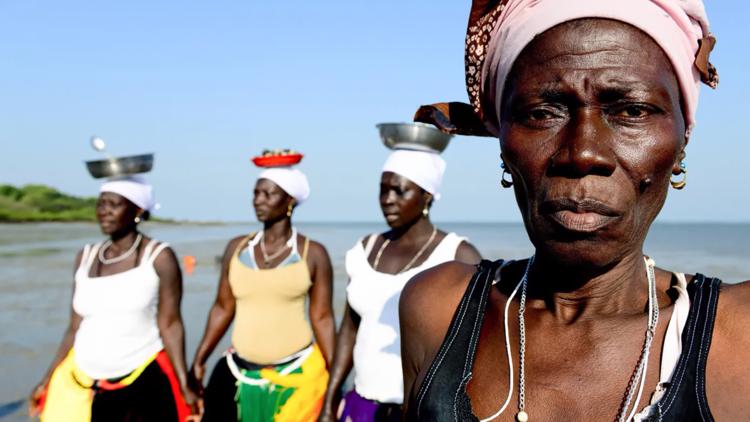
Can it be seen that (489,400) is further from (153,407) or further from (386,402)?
(153,407)

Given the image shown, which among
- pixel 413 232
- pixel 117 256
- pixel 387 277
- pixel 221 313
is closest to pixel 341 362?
pixel 387 277

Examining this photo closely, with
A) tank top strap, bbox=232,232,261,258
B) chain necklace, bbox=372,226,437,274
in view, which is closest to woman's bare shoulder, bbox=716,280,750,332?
chain necklace, bbox=372,226,437,274

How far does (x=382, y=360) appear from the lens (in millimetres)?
3406

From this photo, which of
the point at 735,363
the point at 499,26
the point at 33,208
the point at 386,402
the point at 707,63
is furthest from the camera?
the point at 33,208

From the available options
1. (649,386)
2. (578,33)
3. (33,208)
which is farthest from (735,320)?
(33,208)

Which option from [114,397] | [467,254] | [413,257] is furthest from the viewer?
[114,397]

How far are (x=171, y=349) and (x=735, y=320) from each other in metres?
3.91

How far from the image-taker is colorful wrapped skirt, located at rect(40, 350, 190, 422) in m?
4.25

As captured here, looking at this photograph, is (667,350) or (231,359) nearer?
(667,350)

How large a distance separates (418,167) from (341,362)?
1.25 m

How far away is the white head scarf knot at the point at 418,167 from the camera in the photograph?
4074mm

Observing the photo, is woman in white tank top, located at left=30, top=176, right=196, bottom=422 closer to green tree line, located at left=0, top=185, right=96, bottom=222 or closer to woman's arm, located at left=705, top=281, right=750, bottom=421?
woman's arm, located at left=705, top=281, right=750, bottom=421

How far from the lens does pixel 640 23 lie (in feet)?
4.14

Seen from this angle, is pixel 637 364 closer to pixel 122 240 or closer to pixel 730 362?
pixel 730 362
